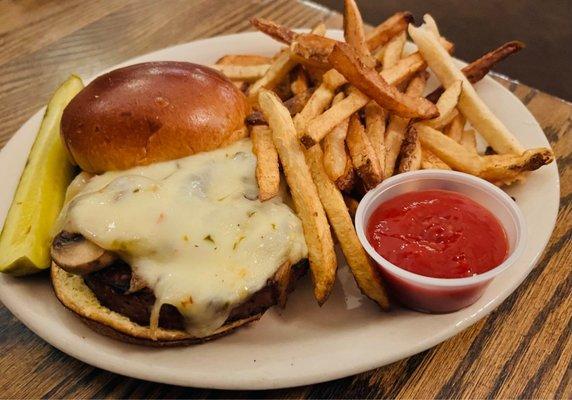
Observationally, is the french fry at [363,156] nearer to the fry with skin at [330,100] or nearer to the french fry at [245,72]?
the fry with skin at [330,100]

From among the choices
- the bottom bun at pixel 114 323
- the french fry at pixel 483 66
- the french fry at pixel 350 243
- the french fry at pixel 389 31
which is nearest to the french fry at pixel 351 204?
the french fry at pixel 350 243

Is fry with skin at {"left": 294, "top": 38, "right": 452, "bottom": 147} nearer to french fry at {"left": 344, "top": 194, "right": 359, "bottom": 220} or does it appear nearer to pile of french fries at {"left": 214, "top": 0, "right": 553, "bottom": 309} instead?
Result: pile of french fries at {"left": 214, "top": 0, "right": 553, "bottom": 309}

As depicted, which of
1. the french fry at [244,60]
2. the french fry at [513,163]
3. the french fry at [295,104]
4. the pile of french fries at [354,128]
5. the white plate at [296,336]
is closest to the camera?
the white plate at [296,336]

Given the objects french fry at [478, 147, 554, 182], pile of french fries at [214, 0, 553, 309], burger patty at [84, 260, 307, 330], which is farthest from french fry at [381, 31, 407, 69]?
burger patty at [84, 260, 307, 330]

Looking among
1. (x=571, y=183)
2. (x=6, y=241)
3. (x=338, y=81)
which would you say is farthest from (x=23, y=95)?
(x=571, y=183)

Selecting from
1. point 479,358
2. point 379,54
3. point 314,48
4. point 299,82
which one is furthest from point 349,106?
point 479,358

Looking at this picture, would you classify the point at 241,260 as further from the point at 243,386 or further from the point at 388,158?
the point at 388,158

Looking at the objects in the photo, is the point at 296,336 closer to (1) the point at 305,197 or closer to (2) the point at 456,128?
(1) the point at 305,197
